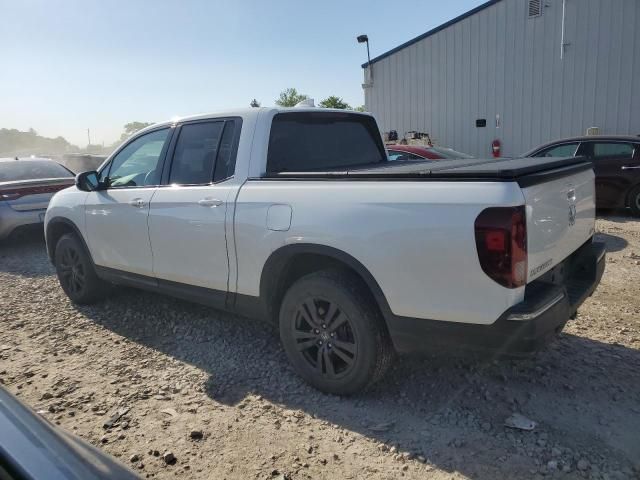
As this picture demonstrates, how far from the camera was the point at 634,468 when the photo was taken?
2.43m

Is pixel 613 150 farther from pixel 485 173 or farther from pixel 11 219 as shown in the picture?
pixel 11 219

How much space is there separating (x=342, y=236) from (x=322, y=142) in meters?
1.44

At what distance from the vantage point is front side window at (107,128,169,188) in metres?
4.26

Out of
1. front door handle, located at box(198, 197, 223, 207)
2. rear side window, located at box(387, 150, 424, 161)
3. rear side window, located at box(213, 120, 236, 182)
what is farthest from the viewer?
rear side window, located at box(387, 150, 424, 161)

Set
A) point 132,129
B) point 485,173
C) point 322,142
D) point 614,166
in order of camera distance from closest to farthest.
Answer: point 485,173, point 322,142, point 614,166, point 132,129

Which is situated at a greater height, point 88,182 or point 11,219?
point 88,182

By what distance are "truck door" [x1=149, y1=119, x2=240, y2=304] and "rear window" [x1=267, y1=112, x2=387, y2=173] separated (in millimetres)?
329

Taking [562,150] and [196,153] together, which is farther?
[562,150]

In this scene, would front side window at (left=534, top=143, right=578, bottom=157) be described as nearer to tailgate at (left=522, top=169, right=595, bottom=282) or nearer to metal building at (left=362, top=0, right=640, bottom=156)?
metal building at (left=362, top=0, right=640, bottom=156)

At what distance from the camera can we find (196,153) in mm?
3959

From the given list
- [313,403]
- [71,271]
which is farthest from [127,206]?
[313,403]

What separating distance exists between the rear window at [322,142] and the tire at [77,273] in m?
2.44

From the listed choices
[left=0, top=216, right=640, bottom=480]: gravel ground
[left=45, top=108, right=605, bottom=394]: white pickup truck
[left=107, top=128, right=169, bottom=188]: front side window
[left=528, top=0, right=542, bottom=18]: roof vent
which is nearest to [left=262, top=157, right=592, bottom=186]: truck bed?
[left=45, top=108, right=605, bottom=394]: white pickup truck

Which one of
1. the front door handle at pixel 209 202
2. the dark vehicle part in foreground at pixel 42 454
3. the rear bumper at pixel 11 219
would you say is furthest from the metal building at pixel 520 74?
the dark vehicle part in foreground at pixel 42 454
